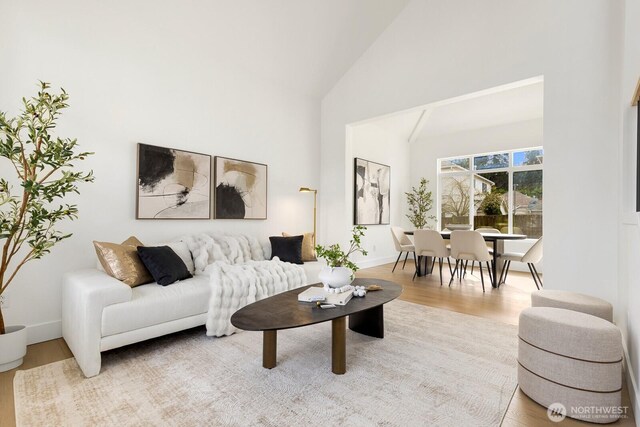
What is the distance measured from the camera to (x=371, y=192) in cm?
634

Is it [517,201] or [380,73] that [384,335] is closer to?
[380,73]

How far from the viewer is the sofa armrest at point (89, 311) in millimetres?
2053

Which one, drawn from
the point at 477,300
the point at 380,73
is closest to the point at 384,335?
the point at 477,300

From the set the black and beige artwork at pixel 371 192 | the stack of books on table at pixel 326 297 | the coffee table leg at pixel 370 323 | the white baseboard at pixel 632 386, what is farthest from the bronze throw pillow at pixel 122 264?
the black and beige artwork at pixel 371 192

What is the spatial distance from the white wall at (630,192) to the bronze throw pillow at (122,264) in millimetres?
3458

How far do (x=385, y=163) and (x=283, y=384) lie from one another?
5.66 m

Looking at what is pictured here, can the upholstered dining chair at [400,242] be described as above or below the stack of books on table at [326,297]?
above

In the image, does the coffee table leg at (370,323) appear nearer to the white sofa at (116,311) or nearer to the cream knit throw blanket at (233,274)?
the cream knit throw blanket at (233,274)

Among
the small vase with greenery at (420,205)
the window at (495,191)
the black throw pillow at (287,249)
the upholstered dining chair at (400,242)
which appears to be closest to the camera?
the black throw pillow at (287,249)

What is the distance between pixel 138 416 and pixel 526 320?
7.42 feet

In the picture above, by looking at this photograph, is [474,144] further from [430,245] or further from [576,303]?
[576,303]

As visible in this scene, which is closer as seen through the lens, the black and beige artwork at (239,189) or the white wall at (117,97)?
the white wall at (117,97)

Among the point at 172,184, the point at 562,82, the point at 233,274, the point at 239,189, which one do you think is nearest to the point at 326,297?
the point at 233,274

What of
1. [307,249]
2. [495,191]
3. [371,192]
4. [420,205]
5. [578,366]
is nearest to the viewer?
[578,366]
